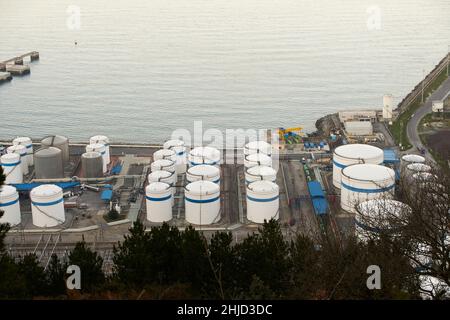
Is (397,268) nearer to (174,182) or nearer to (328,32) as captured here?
(174,182)

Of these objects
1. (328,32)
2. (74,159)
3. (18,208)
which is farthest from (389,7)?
(18,208)

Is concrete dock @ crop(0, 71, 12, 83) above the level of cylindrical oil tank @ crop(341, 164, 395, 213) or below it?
above

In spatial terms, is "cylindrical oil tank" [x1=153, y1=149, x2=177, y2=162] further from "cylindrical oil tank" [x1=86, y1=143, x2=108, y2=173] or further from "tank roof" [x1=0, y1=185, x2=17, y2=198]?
"tank roof" [x1=0, y1=185, x2=17, y2=198]

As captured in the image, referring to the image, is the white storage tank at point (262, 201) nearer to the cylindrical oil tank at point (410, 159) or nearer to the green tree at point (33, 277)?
the cylindrical oil tank at point (410, 159)

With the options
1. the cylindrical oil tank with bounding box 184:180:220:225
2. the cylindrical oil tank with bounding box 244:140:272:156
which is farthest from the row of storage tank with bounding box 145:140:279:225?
the cylindrical oil tank with bounding box 244:140:272:156

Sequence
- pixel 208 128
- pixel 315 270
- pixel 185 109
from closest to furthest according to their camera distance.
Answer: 1. pixel 315 270
2. pixel 208 128
3. pixel 185 109
